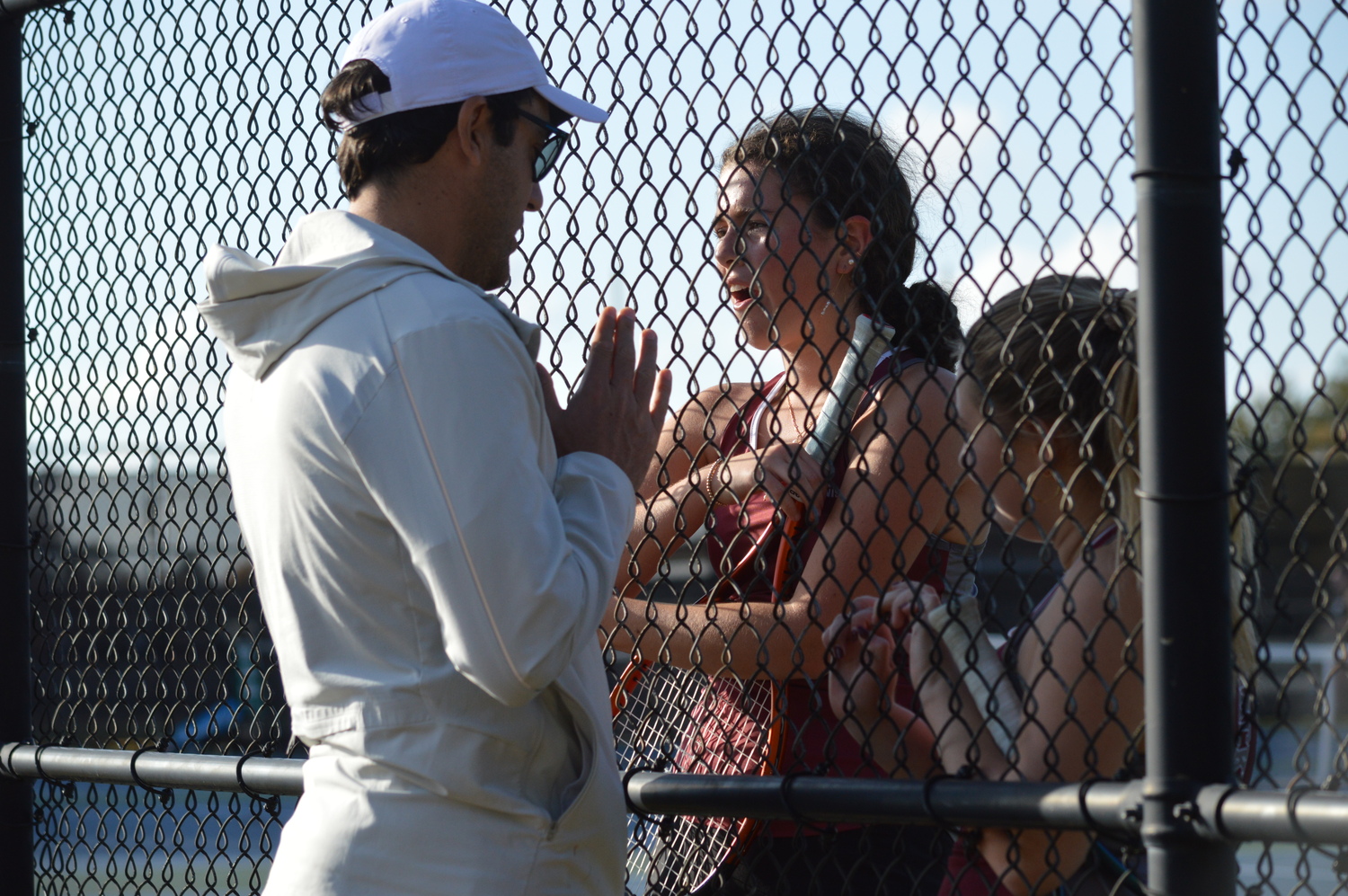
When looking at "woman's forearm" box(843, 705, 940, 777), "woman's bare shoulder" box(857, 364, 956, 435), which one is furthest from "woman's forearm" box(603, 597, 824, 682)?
"woman's bare shoulder" box(857, 364, 956, 435)

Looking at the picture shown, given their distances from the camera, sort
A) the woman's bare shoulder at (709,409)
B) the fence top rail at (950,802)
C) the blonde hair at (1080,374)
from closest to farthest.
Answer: the fence top rail at (950,802), the blonde hair at (1080,374), the woman's bare shoulder at (709,409)

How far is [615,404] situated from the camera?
1.95 metres

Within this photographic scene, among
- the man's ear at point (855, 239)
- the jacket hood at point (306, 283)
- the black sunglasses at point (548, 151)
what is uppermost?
the black sunglasses at point (548, 151)

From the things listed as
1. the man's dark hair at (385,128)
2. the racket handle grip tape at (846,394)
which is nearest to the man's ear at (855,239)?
the racket handle grip tape at (846,394)

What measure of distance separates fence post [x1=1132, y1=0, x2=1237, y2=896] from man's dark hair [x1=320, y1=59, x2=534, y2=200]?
90cm

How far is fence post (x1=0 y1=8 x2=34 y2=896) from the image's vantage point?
3168 millimetres

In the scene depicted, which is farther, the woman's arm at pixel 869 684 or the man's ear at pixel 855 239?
the man's ear at pixel 855 239

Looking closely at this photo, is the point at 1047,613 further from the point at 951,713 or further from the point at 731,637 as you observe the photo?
the point at 731,637

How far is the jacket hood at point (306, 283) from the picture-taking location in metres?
1.79

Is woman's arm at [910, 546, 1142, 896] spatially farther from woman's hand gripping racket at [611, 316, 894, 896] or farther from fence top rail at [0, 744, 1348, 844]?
woman's hand gripping racket at [611, 316, 894, 896]

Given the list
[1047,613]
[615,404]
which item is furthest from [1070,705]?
[615,404]

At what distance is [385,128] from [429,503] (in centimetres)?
62

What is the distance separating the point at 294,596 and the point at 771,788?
785 millimetres

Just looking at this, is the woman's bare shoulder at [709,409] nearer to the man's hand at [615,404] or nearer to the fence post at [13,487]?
the man's hand at [615,404]
